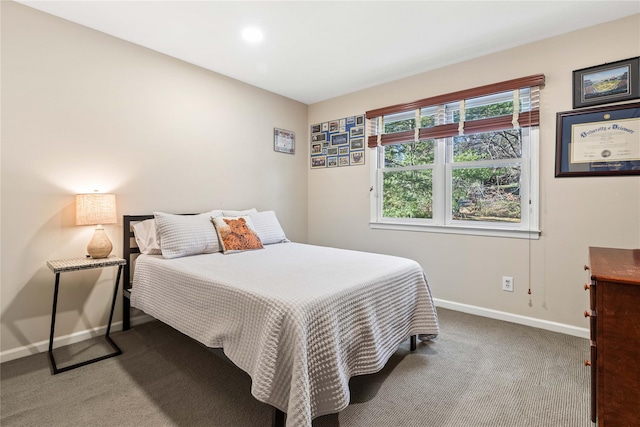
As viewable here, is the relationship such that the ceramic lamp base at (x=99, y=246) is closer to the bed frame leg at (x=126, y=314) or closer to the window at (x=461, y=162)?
the bed frame leg at (x=126, y=314)

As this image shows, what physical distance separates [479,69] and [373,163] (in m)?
1.35

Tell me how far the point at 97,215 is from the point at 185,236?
0.61m

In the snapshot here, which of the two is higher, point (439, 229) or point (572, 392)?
point (439, 229)

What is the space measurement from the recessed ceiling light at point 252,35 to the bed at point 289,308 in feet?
5.06

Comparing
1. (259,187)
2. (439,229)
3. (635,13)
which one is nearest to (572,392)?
(439,229)

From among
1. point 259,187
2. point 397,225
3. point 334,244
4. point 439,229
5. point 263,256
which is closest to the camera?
point 263,256

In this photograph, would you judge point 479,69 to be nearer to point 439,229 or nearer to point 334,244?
point 439,229

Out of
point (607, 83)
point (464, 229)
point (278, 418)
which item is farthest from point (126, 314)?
point (607, 83)

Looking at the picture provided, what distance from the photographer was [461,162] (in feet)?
9.96

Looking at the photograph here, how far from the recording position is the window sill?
8.75 ft

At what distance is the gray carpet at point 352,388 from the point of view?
→ 60.3 inches

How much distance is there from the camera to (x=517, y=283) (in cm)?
271

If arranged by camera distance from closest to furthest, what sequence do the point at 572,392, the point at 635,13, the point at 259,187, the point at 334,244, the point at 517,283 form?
the point at 572,392, the point at 635,13, the point at 517,283, the point at 259,187, the point at 334,244

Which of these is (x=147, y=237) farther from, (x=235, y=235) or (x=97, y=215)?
(x=235, y=235)
